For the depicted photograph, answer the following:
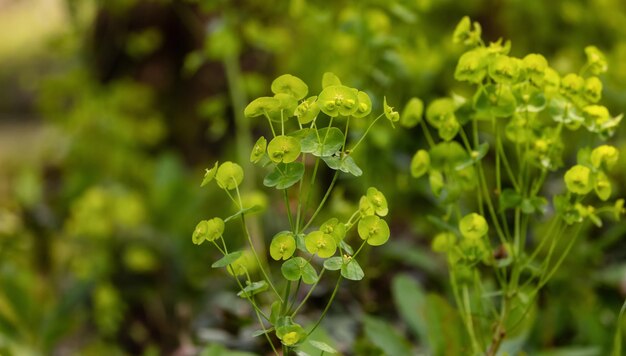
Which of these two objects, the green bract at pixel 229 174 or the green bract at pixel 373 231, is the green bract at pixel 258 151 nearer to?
the green bract at pixel 229 174

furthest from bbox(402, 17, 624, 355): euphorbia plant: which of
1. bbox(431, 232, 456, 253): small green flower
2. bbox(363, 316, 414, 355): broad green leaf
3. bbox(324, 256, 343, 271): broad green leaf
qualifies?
bbox(324, 256, 343, 271): broad green leaf

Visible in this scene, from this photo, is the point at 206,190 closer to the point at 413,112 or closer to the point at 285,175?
the point at 413,112

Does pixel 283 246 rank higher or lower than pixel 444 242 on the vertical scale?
higher

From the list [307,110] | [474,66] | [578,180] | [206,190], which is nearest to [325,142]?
[307,110]

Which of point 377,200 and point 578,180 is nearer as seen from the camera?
point 377,200

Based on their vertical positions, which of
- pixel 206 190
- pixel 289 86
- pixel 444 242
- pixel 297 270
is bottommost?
pixel 206 190

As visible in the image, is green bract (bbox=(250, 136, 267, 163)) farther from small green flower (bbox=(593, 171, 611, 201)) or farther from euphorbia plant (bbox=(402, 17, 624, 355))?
small green flower (bbox=(593, 171, 611, 201))

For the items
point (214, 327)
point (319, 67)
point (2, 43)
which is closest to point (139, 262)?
point (214, 327)
